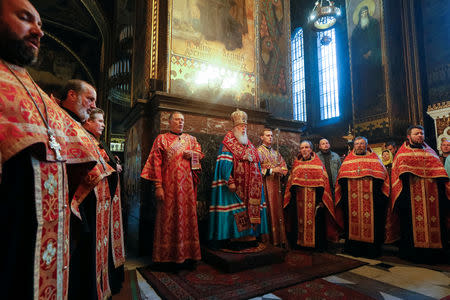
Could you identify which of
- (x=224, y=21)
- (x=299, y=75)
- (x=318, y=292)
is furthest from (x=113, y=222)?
(x=299, y=75)

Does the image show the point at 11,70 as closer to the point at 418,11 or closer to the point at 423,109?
the point at 423,109

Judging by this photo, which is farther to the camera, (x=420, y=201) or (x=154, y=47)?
(x=154, y=47)

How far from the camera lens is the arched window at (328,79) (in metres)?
13.6

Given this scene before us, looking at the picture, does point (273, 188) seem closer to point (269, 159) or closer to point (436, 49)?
point (269, 159)

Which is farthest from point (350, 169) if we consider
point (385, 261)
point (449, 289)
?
point (449, 289)

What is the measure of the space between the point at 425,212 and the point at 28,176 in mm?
5104

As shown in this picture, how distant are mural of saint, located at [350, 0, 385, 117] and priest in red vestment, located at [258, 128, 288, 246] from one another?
333 inches

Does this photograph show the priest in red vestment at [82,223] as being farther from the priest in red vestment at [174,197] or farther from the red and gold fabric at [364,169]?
the red and gold fabric at [364,169]

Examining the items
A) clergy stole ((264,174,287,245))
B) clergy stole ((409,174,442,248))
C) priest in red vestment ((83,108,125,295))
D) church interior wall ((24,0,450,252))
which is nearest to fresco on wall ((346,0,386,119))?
church interior wall ((24,0,450,252))

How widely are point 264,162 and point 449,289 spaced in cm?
294

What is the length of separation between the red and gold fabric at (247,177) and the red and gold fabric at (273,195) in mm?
546

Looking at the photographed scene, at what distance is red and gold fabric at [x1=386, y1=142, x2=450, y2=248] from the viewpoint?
3.88 metres

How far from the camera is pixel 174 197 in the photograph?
3.56 metres

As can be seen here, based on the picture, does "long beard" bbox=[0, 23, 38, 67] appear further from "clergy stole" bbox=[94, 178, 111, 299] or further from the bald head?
"clergy stole" bbox=[94, 178, 111, 299]
